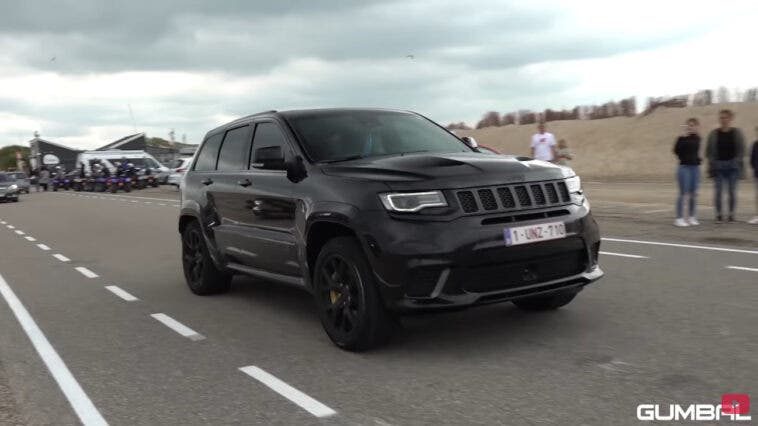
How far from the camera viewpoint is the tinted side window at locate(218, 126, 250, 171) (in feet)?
21.8

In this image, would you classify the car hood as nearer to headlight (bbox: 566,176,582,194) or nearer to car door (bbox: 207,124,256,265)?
headlight (bbox: 566,176,582,194)

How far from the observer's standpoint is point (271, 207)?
231 inches

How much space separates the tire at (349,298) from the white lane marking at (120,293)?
3.21 m

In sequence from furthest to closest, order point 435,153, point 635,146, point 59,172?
point 59,172
point 635,146
point 435,153

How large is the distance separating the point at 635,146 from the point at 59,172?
38.9 metres

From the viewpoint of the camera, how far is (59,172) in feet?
173

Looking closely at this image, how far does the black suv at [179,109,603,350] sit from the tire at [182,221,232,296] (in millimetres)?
1203

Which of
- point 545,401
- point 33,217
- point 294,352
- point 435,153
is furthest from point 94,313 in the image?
point 33,217

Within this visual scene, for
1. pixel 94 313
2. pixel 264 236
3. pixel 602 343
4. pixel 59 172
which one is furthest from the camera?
pixel 59 172

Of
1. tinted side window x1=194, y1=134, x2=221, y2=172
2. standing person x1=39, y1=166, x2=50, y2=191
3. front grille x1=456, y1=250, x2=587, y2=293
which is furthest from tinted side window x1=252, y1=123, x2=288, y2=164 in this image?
standing person x1=39, y1=166, x2=50, y2=191

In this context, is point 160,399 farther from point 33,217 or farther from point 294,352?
point 33,217

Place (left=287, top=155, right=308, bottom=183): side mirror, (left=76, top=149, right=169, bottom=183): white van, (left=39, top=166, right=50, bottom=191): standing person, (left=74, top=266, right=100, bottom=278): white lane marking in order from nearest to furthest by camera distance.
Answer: (left=287, top=155, right=308, bottom=183): side mirror → (left=74, top=266, right=100, bottom=278): white lane marking → (left=76, top=149, right=169, bottom=183): white van → (left=39, top=166, right=50, bottom=191): standing person

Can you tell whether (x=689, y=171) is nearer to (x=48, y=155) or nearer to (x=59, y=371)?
(x=59, y=371)

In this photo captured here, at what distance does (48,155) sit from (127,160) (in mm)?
27005
